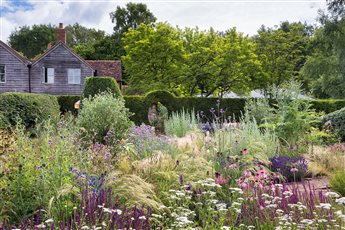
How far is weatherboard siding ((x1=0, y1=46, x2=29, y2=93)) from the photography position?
29500 mm

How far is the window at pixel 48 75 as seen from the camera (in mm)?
30328

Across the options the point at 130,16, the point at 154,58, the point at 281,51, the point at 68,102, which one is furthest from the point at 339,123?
the point at 130,16

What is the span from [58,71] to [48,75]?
2.85ft

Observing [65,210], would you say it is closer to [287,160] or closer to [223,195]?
[223,195]

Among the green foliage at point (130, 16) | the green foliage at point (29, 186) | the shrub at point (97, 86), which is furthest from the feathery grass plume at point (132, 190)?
the green foliage at point (130, 16)

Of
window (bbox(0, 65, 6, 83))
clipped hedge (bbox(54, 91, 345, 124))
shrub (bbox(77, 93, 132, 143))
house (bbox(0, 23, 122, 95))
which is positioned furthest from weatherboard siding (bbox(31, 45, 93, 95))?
shrub (bbox(77, 93, 132, 143))

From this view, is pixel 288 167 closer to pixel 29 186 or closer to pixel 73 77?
pixel 29 186

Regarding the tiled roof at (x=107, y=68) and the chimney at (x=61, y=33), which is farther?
the tiled roof at (x=107, y=68)

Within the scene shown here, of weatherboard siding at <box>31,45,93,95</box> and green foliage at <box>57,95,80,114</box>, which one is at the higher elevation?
weatherboard siding at <box>31,45,93,95</box>

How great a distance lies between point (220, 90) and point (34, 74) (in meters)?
15.5

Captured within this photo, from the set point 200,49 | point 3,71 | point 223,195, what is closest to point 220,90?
point 200,49

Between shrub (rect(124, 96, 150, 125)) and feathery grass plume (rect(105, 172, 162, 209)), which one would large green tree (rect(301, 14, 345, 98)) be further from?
feathery grass plume (rect(105, 172, 162, 209))

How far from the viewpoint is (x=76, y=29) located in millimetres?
55188

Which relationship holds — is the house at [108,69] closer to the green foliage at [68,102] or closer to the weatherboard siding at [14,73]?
the weatherboard siding at [14,73]
